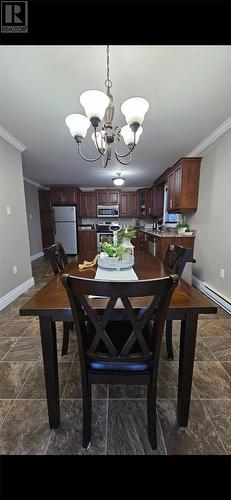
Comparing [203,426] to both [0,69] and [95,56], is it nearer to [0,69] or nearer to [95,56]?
[95,56]

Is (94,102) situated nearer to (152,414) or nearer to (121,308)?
(121,308)

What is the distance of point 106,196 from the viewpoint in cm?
610

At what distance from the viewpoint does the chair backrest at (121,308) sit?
27.9 inches

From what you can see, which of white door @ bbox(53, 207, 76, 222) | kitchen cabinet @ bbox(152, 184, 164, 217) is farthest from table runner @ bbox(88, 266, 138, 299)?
white door @ bbox(53, 207, 76, 222)

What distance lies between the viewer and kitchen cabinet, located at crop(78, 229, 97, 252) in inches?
237

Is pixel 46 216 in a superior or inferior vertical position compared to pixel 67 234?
superior

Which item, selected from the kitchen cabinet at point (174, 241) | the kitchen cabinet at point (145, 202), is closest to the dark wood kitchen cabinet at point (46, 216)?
the kitchen cabinet at point (145, 202)

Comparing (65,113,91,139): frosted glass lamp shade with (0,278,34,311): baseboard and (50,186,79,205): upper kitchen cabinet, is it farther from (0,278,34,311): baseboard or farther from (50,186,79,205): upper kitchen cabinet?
(50,186,79,205): upper kitchen cabinet

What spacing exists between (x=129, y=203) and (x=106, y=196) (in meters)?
0.77

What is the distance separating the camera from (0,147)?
8.21 ft

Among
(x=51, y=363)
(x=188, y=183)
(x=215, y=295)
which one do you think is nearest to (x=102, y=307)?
(x=51, y=363)

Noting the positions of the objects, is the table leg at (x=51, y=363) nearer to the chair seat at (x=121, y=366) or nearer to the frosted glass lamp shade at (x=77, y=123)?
the chair seat at (x=121, y=366)

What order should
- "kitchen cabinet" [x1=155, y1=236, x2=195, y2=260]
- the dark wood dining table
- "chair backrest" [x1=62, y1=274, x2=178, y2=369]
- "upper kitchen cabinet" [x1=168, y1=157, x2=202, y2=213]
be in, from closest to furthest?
"chair backrest" [x1=62, y1=274, x2=178, y2=369]
the dark wood dining table
"upper kitchen cabinet" [x1=168, y1=157, x2=202, y2=213]
"kitchen cabinet" [x1=155, y1=236, x2=195, y2=260]

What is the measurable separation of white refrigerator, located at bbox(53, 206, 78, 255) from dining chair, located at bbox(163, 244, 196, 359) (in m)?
4.47
